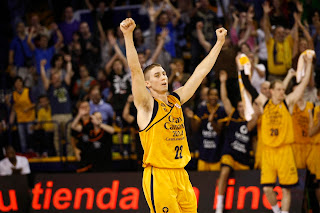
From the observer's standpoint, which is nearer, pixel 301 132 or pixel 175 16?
pixel 301 132

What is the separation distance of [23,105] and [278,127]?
5.86 m

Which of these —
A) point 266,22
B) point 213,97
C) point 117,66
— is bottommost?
point 213,97

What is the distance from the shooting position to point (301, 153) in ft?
34.1

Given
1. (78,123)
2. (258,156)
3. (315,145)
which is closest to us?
(315,145)

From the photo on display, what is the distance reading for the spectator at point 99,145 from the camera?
34.7ft

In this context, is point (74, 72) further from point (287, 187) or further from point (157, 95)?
point (157, 95)

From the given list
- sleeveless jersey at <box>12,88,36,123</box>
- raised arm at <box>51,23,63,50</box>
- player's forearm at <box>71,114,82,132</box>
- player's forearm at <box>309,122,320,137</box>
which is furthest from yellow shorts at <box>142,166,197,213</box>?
raised arm at <box>51,23,63,50</box>

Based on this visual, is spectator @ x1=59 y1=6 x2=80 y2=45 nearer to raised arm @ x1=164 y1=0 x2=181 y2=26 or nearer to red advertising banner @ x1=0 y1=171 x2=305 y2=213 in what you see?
raised arm @ x1=164 y1=0 x2=181 y2=26

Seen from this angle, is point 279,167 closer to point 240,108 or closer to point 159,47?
point 240,108

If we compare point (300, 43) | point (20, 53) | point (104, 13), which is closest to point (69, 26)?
point (104, 13)

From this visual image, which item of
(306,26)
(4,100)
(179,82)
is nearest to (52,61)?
(4,100)

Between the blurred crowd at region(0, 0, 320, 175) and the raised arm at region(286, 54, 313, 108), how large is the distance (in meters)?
0.62

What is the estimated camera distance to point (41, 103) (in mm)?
12422

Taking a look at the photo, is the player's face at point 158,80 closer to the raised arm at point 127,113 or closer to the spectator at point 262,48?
the raised arm at point 127,113
